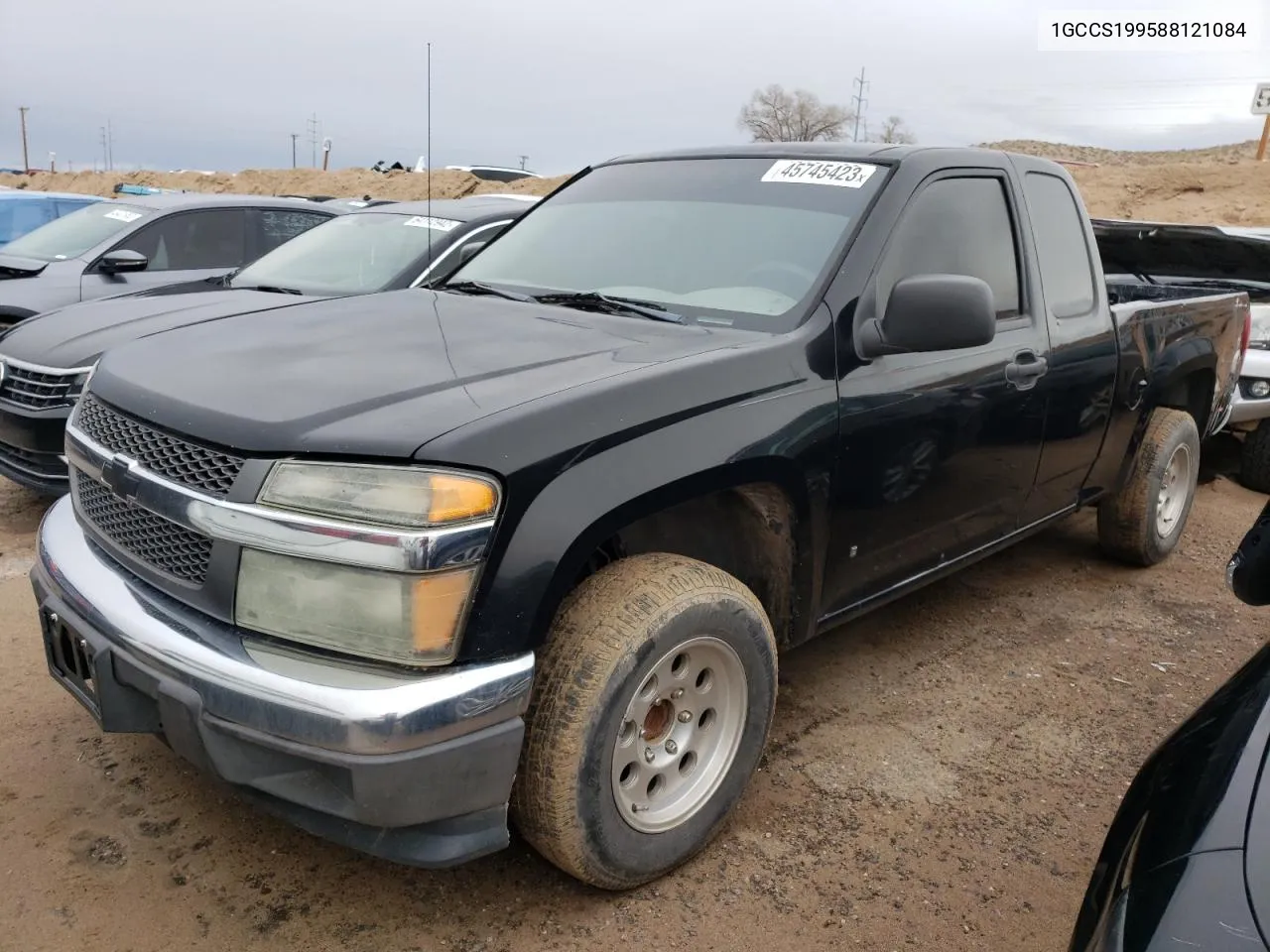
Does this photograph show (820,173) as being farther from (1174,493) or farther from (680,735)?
(1174,493)

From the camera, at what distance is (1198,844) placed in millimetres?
1562

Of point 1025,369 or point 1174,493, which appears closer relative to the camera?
point 1025,369

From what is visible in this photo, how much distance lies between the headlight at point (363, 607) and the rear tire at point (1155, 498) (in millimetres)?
3802

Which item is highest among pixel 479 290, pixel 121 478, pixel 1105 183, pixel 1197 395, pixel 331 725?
pixel 1105 183

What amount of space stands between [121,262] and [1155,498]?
629cm

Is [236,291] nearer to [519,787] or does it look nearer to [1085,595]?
[519,787]

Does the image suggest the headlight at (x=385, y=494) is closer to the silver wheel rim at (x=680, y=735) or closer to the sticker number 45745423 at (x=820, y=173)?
the silver wheel rim at (x=680, y=735)

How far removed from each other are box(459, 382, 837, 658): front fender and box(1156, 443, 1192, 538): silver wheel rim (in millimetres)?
2948

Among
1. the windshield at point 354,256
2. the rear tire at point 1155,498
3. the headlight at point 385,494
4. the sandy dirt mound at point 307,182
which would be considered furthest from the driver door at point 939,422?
the sandy dirt mound at point 307,182

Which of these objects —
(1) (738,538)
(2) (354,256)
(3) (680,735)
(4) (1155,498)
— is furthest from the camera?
(2) (354,256)

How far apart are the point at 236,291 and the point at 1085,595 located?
4.77 metres

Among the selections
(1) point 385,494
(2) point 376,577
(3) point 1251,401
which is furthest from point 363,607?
(3) point 1251,401

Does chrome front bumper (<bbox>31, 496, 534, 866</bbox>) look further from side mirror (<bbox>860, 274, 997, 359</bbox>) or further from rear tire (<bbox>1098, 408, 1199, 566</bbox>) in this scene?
rear tire (<bbox>1098, 408, 1199, 566</bbox>)

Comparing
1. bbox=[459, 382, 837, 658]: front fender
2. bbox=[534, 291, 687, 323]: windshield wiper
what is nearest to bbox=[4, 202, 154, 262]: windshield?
bbox=[534, 291, 687, 323]: windshield wiper
